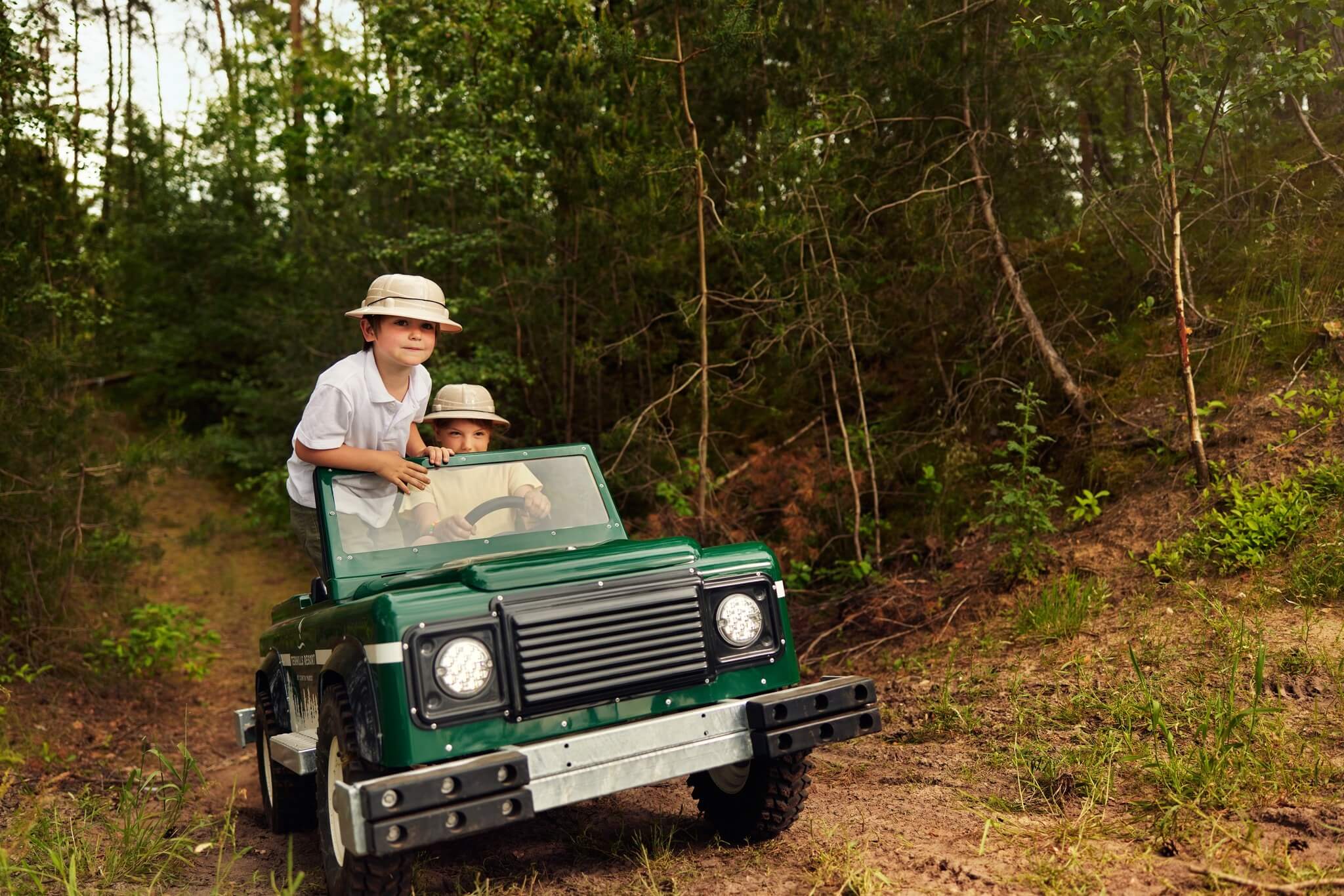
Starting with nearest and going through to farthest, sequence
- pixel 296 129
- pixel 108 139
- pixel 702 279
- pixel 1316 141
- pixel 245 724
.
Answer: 1. pixel 245 724
2. pixel 1316 141
3. pixel 702 279
4. pixel 108 139
5. pixel 296 129

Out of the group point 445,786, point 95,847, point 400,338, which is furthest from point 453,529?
point 95,847

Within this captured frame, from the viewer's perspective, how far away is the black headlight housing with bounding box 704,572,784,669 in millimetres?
4184

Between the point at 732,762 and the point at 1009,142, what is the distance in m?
6.96

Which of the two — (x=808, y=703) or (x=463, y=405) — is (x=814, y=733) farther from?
(x=463, y=405)

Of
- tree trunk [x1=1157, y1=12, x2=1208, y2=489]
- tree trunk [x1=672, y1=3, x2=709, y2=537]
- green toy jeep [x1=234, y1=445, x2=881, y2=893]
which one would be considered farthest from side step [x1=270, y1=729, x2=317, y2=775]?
tree trunk [x1=1157, y1=12, x2=1208, y2=489]

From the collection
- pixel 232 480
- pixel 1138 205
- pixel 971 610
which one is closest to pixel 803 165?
pixel 1138 205

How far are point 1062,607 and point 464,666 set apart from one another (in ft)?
14.7

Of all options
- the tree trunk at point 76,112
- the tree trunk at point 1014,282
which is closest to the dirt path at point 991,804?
the tree trunk at point 1014,282

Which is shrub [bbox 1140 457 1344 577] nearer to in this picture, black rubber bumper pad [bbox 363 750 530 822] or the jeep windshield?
the jeep windshield

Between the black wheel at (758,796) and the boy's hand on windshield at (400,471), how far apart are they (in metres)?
1.76

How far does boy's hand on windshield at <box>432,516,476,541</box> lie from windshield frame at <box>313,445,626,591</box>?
30mm

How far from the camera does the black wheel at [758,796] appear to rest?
4.41 metres

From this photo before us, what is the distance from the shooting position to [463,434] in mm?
5766

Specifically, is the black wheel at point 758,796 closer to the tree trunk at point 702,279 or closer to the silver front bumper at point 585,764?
the silver front bumper at point 585,764
